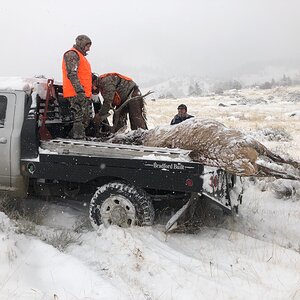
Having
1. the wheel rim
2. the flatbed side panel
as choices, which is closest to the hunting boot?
the flatbed side panel

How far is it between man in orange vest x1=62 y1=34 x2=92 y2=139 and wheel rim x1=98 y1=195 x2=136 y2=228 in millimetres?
Result: 1435

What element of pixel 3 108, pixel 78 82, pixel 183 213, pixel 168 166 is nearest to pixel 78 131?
pixel 78 82

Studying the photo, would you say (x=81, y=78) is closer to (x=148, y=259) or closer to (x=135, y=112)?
(x=135, y=112)

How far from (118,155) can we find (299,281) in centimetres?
237

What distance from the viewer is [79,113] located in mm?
5797

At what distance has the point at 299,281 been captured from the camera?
364 centimetres

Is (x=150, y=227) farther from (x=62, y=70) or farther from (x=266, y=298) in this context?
(x=62, y=70)

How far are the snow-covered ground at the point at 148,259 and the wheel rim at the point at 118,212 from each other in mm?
205

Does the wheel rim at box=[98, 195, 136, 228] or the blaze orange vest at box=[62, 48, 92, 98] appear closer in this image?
the wheel rim at box=[98, 195, 136, 228]

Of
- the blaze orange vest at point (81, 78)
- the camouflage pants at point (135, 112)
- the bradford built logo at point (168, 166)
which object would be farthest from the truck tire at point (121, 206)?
the camouflage pants at point (135, 112)

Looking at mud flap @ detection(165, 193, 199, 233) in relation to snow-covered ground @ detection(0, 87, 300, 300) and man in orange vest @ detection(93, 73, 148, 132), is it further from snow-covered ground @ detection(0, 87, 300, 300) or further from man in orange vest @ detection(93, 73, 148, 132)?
man in orange vest @ detection(93, 73, 148, 132)

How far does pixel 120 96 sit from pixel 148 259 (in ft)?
11.1

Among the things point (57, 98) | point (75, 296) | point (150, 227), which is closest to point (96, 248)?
point (150, 227)

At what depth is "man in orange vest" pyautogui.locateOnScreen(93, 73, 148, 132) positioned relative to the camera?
253 inches
